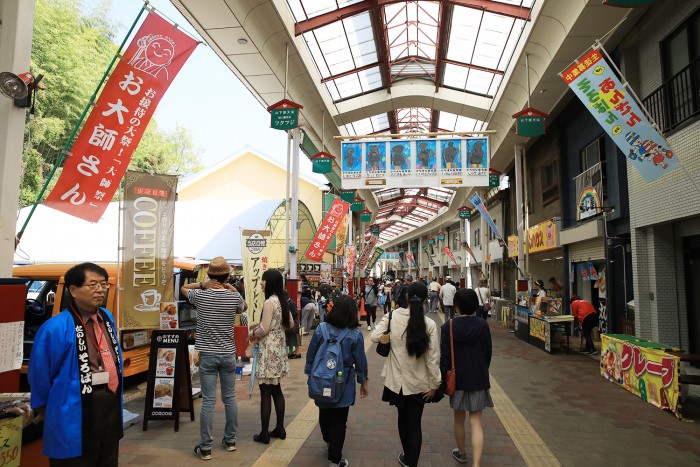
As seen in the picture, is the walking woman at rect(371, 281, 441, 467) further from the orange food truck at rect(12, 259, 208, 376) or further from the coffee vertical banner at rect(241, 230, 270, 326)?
the coffee vertical banner at rect(241, 230, 270, 326)

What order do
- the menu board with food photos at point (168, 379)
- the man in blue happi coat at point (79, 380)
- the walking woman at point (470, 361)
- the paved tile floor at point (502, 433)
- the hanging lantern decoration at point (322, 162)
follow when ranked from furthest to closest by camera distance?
the hanging lantern decoration at point (322, 162) < the menu board with food photos at point (168, 379) < the paved tile floor at point (502, 433) < the walking woman at point (470, 361) < the man in blue happi coat at point (79, 380)

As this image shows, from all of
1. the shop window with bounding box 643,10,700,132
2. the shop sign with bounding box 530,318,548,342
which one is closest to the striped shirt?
the shop window with bounding box 643,10,700,132

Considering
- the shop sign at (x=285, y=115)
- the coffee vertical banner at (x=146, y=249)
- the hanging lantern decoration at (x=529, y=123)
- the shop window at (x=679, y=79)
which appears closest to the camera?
the coffee vertical banner at (x=146, y=249)

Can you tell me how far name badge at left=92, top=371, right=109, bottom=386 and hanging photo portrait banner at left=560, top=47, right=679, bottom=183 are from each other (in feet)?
21.8

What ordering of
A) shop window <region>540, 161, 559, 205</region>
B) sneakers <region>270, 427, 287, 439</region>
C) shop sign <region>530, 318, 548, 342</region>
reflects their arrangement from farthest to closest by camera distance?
shop window <region>540, 161, 559, 205</region>, shop sign <region>530, 318, 548, 342</region>, sneakers <region>270, 427, 287, 439</region>

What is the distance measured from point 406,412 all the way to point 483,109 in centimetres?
1227

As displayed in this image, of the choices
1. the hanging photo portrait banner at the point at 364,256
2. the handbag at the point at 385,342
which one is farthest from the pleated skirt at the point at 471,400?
the hanging photo portrait banner at the point at 364,256

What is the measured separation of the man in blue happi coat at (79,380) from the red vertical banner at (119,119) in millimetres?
2012

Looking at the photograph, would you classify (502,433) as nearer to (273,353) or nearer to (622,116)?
(273,353)

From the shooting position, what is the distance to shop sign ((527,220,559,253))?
1409 cm

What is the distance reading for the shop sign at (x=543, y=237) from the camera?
14.1m

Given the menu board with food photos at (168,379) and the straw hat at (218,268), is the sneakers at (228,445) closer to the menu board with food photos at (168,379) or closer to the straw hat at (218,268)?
the menu board with food photos at (168,379)

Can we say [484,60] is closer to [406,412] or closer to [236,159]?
[406,412]

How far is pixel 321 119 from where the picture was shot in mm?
13844
